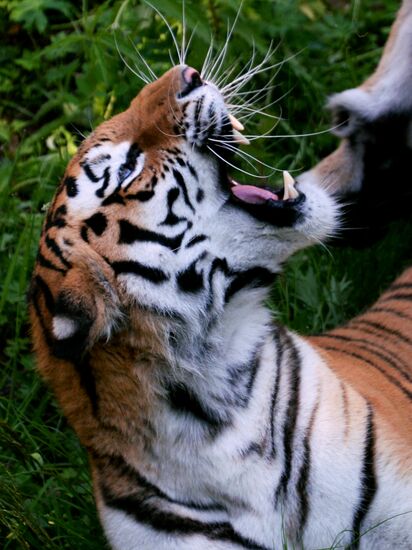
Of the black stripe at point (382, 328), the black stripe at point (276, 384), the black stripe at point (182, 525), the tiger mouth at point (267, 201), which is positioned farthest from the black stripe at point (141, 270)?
the black stripe at point (382, 328)

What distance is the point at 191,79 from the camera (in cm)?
217

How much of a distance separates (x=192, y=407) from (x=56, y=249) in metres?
0.41

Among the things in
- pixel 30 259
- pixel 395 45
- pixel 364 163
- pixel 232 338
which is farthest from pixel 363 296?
pixel 232 338

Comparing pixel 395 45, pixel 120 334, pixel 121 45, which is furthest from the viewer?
pixel 121 45

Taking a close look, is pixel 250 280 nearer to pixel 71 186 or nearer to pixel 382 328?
pixel 71 186

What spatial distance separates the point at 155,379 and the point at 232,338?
0.18 m

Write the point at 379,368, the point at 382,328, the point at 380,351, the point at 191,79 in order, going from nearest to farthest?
1. the point at 191,79
2. the point at 379,368
3. the point at 380,351
4. the point at 382,328

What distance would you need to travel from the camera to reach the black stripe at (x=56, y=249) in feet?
6.78

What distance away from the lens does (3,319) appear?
10.5ft

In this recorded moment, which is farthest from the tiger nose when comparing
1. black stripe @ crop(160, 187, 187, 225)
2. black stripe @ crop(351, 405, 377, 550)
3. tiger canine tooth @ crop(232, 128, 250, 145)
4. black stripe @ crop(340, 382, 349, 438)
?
black stripe @ crop(351, 405, 377, 550)

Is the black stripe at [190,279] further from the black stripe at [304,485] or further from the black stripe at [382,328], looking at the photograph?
the black stripe at [382,328]

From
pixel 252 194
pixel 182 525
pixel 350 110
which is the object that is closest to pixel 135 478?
pixel 182 525

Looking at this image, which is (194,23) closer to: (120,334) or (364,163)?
(364,163)

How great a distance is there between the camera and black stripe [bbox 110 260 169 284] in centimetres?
206
